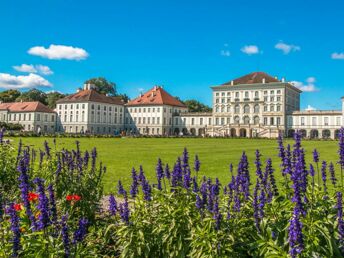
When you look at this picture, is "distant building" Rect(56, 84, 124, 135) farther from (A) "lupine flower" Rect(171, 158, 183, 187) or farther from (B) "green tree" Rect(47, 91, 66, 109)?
(A) "lupine flower" Rect(171, 158, 183, 187)

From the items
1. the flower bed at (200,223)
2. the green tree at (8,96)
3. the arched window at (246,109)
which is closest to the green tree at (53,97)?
the green tree at (8,96)

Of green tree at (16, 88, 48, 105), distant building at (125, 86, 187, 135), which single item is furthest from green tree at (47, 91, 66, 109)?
distant building at (125, 86, 187, 135)

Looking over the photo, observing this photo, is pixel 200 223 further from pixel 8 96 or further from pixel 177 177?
pixel 8 96

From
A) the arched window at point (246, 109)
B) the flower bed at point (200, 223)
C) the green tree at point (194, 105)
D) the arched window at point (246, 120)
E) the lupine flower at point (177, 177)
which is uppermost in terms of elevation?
Answer: the green tree at point (194, 105)

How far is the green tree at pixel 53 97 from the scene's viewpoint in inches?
4166

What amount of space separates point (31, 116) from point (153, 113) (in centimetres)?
3046

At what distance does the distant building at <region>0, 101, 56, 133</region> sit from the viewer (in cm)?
8825

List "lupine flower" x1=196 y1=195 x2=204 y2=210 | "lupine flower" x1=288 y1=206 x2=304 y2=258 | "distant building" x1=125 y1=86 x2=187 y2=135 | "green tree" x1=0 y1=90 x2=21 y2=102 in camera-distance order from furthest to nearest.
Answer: "green tree" x1=0 y1=90 x2=21 y2=102 → "distant building" x1=125 y1=86 x2=187 y2=135 → "lupine flower" x1=196 y1=195 x2=204 y2=210 → "lupine flower" x1=288 y1=206 x2=304 y2=258

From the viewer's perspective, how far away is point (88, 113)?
3428 inches

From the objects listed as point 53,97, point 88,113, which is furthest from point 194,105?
point 53,97

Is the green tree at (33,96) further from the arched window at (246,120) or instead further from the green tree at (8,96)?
the arched window at (246,120)

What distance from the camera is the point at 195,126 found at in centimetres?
9169

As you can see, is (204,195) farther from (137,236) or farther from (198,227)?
(137,236)

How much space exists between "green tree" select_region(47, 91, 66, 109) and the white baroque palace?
522 inches
